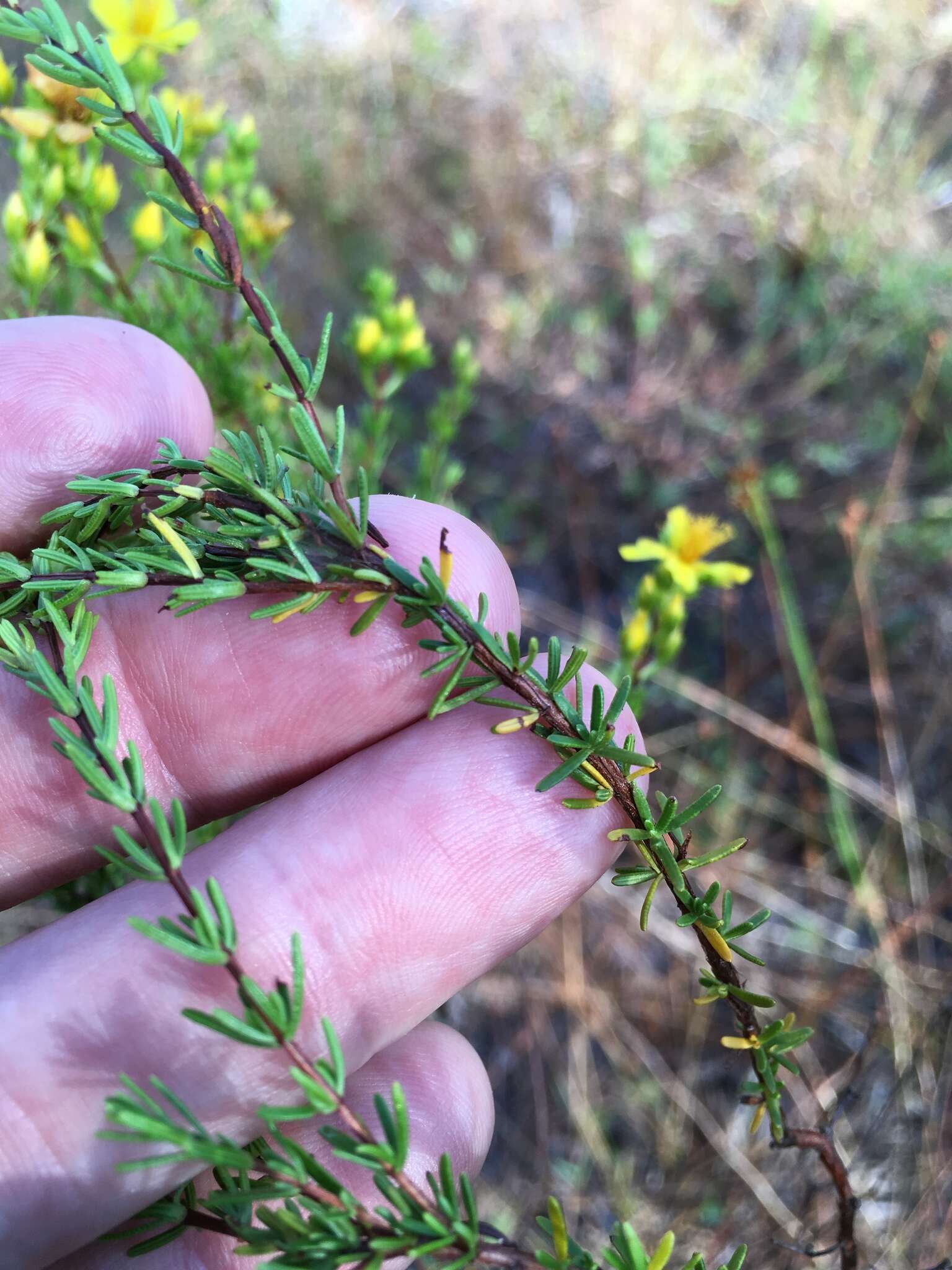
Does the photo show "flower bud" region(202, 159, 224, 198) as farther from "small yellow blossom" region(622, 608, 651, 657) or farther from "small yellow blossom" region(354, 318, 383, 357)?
"small yellow blossom" region(622, 608, 651, 657)

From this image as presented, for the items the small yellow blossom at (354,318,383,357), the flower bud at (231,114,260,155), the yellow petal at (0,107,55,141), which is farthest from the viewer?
the flower bud at (231,114,260,155)

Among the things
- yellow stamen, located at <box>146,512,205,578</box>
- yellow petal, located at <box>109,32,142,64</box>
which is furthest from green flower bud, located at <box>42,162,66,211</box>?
yellow stamen, located at <box>146,512,205,578</box>

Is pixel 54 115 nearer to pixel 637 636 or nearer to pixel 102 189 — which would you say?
pixel 102 189

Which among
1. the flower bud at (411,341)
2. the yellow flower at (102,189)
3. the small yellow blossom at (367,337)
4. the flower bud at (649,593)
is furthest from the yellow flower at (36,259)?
the flower bud at (649,593)

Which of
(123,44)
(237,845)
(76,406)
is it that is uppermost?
(123,44)

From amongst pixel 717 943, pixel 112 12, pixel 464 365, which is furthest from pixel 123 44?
pixel 717 943

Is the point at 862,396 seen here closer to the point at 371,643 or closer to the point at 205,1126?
the point at 371,643
